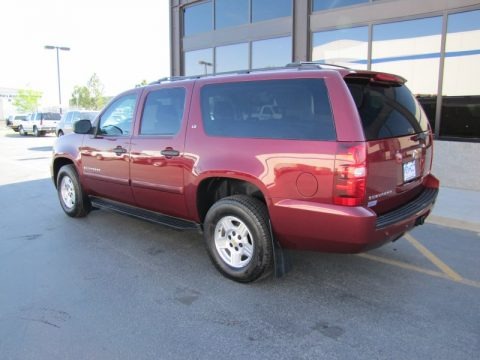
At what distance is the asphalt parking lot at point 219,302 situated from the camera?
2.82 m

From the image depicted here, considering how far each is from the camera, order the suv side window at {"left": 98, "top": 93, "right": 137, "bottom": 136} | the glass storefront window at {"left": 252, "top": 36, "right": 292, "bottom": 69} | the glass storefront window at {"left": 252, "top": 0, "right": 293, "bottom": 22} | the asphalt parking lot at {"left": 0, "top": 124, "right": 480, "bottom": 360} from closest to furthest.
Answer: the asphalt parking lot at {"left": 0, "top": 124, "right": 480, "bottom": 360} < the suv side window at {"left": 98, "top": 93, "right": 137, "bottom": 136} < the glass storefront window at {"left": 252, "top": 0, "right": 293, "bottom": 22} < the glass storefront window at {"left": 252, "top": 36, "right": 292, "bottom": 69}

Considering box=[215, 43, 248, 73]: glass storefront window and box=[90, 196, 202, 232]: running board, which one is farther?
box=[215, 43, 248, 73]: glass storefront window

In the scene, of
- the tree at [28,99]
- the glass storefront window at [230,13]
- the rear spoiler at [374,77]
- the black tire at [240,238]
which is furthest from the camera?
the tree at [28,99]

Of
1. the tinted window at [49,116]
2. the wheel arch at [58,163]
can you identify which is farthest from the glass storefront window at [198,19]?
the tinted window at [49,116]

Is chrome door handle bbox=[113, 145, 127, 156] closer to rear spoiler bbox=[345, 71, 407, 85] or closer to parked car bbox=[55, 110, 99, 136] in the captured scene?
rear spoiler bbox=[345, 71, 407, 85]

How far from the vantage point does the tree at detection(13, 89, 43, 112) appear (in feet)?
187

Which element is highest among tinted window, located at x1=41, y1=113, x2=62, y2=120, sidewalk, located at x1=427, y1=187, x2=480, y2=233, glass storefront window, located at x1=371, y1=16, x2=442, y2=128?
glass storefront window, located at x1=371, y1=16, x2=442, y2=128

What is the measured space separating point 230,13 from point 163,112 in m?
8.87

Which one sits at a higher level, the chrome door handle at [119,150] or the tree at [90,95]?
the tree at [90,95]

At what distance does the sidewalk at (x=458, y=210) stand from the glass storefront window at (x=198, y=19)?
8.85 meters

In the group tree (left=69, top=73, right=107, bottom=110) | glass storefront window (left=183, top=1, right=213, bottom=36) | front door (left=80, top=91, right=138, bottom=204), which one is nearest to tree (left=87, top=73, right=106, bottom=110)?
tree (left=69, top=73, right=107, bottom=110)

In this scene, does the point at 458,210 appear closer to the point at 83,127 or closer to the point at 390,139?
the point at 390,139

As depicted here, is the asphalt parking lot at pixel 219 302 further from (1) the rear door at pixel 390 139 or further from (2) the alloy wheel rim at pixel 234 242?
(1) the rear door at pixel 390 139

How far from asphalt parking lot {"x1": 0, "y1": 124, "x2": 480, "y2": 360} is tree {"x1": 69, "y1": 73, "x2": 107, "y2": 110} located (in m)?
63.4
